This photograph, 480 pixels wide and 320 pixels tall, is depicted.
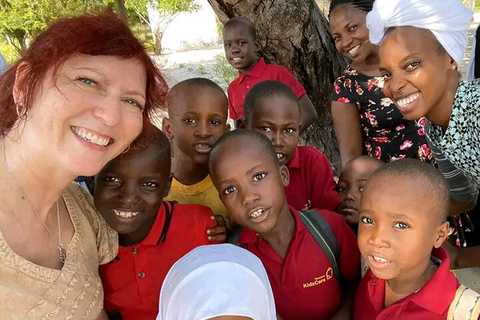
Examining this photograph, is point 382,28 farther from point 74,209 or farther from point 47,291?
point 47,291

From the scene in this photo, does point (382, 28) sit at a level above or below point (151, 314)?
above

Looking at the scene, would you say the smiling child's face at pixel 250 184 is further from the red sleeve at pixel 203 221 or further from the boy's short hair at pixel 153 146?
the boy's short hair at pixel 153 146

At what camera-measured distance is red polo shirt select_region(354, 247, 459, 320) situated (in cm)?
161

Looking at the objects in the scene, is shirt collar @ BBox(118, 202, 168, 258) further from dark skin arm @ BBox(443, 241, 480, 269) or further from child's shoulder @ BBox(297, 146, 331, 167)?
dark skin arm @ BBox(443, 241, 480, 269)

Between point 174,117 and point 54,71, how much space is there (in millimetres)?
1181

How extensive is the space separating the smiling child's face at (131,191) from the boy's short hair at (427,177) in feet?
3.35

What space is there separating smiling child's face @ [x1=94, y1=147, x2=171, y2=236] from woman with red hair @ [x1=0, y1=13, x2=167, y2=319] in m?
0.26

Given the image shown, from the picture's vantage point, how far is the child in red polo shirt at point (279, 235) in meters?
1.96

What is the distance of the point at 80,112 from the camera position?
161cm

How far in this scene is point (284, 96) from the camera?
2688 mm

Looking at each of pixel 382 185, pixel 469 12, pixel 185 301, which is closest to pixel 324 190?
pixel 382 185

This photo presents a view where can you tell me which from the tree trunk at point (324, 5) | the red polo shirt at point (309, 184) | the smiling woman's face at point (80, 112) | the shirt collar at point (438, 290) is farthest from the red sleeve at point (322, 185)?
the tree trunk at point (324, 5)

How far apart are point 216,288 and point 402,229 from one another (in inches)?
30.8

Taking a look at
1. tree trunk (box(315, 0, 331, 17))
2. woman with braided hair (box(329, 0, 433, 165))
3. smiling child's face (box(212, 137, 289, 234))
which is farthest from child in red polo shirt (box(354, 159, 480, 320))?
tree trunk (box(315, 0, 331, 17))
